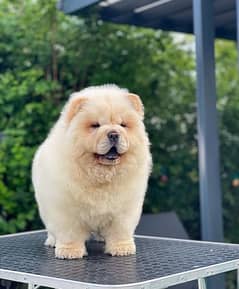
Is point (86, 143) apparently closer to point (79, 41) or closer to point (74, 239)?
point (74, 239)

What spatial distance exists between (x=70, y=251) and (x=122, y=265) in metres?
0.27

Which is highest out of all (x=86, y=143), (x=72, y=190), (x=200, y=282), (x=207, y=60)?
(x=207, y=60)

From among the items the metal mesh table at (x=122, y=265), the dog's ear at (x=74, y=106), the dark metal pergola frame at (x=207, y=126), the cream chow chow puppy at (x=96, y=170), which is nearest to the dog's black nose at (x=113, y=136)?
the cream chow chow puppy at (x=96, y=170)

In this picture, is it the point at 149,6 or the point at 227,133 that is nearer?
the point at 149,6

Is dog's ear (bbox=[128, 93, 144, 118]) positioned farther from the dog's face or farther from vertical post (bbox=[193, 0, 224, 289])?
vertical post (bbox=[193, 0, 224, 289])

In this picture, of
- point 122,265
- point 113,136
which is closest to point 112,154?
point 113,136

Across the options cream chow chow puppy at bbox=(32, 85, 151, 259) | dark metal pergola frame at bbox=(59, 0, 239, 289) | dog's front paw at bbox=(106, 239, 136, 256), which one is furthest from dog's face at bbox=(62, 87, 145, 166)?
dark metal pergola frame at bbox=(59, 0, 239, 289)

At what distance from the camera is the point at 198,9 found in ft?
10.8

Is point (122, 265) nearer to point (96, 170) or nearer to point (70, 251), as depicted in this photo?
point (70, 251)

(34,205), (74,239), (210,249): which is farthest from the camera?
(34,205)

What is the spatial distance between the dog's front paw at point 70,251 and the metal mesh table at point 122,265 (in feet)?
0.13

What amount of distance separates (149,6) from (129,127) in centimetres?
228

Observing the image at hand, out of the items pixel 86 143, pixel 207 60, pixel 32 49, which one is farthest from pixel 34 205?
pixel 86 143

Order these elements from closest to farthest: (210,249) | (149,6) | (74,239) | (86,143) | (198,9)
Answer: (86,143) < (74,239) < (210,249) < (198,9) < (149,6)
